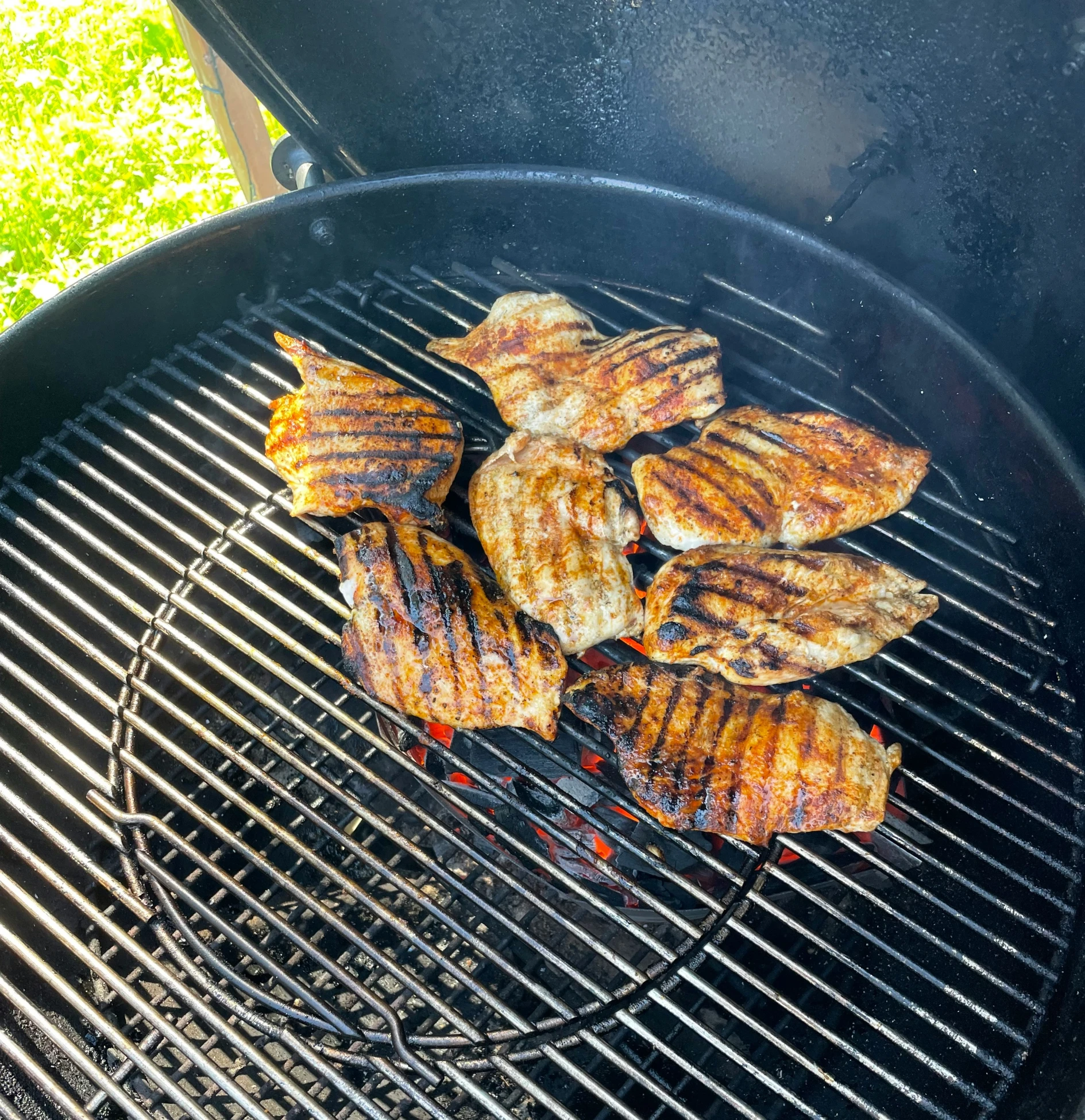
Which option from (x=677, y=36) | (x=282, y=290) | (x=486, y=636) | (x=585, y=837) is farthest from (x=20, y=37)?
(x=585, y=837)

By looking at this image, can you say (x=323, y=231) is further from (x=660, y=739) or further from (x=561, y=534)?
(x=660, y=739)

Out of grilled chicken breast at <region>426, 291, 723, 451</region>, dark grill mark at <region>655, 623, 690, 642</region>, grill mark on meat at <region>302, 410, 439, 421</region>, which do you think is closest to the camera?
dark grill mark at <region>655, 623, 690, 642</region>

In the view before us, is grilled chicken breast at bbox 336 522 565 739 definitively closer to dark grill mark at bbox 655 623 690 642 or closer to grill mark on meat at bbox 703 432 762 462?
dark grill mark at bbox 655 623 690 642

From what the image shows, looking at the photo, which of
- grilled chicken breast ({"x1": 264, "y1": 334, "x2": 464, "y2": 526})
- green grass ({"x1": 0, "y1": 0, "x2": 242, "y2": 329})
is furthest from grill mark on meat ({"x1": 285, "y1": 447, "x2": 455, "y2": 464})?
green grass ({"x1": 0, "y1": 0, "x2": 242, "y2": 329})

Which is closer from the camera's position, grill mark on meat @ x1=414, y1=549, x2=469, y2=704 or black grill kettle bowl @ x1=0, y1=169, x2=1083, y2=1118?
black grill kettle bowl @ x1=0, y1=169, x2=1083, y2=1118

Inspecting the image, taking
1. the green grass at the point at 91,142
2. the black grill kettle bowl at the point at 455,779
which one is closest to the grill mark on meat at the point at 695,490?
the black grill kettle bowl at the point at 455,779

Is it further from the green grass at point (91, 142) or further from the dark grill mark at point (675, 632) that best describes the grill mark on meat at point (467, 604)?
the green grass at point (91, 142)

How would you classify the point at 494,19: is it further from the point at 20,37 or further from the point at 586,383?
the point at 20,37
